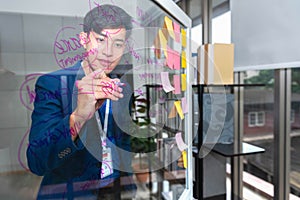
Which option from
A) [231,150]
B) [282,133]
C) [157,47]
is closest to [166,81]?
[157,47]

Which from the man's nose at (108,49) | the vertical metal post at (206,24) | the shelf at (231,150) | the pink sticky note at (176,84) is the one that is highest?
the vertical metal post at (206,24)

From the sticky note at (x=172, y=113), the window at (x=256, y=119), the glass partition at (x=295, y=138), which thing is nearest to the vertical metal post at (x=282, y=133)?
the glass partition at (x=295, y=138)

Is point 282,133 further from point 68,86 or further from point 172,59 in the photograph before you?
point 68,86

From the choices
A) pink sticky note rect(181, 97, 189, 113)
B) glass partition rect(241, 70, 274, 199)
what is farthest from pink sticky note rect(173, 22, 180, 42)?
glass partition rect(241, 70, 274, 199)

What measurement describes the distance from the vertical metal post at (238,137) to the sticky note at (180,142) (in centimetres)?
85

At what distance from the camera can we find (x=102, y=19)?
1.94 feet

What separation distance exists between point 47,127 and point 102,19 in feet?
1.05

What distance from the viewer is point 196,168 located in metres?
1.35

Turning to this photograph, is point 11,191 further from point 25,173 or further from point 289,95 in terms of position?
point 289,95

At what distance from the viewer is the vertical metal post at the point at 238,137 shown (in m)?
1.74

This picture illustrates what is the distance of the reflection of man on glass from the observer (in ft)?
1.89

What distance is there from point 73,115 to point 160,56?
1.63 ft

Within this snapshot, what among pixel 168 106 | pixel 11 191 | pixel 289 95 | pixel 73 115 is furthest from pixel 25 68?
pixel 289 95

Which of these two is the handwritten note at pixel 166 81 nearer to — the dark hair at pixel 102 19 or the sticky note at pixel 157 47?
the sticky note at pixel 157 47
